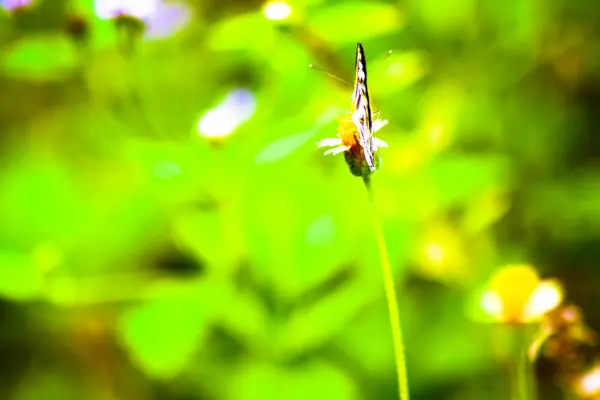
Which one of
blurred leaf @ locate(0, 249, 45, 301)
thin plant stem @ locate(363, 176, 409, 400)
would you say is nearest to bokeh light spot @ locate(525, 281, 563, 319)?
thin plant stem @ locate(363, 176, 409, 400)

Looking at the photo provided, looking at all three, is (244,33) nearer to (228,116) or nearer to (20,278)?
(228,116)

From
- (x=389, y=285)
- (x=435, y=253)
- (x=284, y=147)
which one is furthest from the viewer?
(x=435, y=253)

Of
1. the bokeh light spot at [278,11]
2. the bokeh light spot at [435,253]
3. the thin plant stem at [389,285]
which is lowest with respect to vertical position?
the thin plant stem at [389,285]

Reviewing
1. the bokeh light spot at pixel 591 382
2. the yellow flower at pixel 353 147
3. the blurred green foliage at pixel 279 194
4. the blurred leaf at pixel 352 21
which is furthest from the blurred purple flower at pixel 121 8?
the bokeh light spot at pixel 591 382

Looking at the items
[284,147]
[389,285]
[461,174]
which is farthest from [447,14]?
[389,285]

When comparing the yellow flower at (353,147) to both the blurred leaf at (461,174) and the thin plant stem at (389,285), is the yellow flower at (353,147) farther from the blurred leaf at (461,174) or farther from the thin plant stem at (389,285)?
the blurred leaf at (461,174)

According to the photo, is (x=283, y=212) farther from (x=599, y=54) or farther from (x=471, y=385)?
(x=599, y=54)
